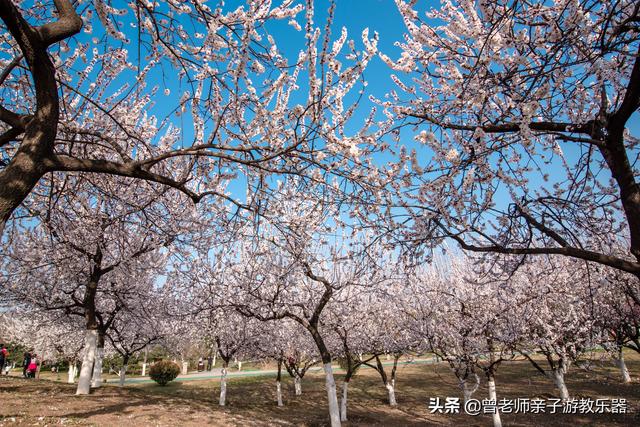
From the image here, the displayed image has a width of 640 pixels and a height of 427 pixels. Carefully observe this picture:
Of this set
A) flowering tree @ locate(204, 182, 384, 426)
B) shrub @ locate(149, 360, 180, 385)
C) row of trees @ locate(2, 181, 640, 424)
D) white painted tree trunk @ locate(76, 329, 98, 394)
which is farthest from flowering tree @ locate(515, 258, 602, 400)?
shrub @ locate(149, 360, 180, 385)

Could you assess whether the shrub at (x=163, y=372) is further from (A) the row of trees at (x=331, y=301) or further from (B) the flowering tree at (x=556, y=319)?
(B) the flowering tree at (x=556, y=319)

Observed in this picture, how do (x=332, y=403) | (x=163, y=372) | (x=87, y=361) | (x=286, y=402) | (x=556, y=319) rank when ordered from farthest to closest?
(x=163, y=372), (x=286, y=402), (x=556, y=319), (x=87, y=361), (x=332, y=403)

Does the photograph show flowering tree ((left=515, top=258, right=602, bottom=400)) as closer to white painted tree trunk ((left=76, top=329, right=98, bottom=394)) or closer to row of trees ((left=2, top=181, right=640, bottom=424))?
row of trees ((left=2, top=181, right=640, bottom=424))

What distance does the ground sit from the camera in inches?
385

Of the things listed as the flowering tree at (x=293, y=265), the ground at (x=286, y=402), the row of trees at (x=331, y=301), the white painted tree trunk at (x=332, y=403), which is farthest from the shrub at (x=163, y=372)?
the white painted tree trunk at (x=332, y=403)

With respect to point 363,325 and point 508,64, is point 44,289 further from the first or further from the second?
point 508,64

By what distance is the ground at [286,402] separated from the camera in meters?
9.78

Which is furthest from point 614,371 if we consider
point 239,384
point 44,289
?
point 44,289

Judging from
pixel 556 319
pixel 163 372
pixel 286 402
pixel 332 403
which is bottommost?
pixel 286 402

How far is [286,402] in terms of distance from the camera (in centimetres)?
1958

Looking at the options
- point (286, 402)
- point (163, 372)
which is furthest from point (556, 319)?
point (163, 372)

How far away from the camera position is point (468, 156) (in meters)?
5.31

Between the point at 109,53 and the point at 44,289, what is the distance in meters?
14.4

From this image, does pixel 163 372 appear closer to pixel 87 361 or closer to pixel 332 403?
pixel 87 361
